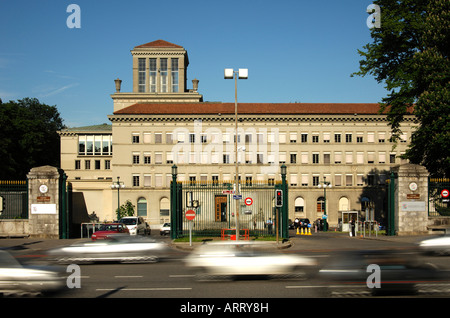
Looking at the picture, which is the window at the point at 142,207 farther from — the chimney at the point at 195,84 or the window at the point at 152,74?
the chimney at the point at 195,84

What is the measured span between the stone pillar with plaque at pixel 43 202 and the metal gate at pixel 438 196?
2422cm

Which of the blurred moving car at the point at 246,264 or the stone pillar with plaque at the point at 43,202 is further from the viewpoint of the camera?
the stone pillar with plaque at the point at 43,202

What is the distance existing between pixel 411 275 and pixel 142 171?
68.5m

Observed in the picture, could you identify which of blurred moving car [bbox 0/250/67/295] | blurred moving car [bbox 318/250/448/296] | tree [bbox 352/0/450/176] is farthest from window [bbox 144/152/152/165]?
blurred moving car [bbox 318/250/448/296]

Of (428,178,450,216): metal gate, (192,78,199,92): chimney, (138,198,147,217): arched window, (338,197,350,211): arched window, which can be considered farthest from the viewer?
(192,78,199,92): chimney

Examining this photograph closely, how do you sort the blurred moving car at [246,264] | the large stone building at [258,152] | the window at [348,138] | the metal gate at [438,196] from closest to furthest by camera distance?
the blurred moving car at [246,264]
the metal gate at [438,196]
the large stone building at [258,152]
the window at [348,138]

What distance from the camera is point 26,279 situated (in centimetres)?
1110

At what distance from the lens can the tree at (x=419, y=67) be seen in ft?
111

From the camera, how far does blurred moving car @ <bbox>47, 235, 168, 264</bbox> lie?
733 inches

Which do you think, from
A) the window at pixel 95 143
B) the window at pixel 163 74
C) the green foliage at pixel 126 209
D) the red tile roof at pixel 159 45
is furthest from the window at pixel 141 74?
the green foliage at pixel 126 209

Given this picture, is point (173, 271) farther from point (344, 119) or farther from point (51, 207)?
point (344, 119)

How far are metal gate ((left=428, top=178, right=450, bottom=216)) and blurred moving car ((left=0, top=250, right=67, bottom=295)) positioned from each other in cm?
2714

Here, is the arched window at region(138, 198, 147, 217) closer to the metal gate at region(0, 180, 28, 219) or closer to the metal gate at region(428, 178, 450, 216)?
the metal gate at region(0, 180, 28, 219)
